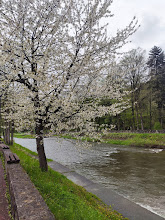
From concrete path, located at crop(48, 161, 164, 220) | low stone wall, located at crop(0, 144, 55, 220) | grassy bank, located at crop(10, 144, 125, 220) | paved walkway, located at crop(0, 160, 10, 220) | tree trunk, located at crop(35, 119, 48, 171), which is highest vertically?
tree trunk, located at crop(35, 119, 48, 171)

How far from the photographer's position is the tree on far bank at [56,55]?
6.06 meters

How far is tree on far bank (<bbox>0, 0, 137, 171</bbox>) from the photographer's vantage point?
19.9ft

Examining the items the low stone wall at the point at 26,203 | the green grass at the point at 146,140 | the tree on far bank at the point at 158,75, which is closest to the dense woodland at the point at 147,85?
the tree on far bank at the point at 158,75

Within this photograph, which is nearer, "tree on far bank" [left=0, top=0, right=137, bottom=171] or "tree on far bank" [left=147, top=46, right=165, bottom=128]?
"tree on far bank" [left=0, top=0, right=137, bottom=171]

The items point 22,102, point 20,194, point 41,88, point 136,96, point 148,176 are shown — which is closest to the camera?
point 20,194

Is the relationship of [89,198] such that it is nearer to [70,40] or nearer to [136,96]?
[70,40]

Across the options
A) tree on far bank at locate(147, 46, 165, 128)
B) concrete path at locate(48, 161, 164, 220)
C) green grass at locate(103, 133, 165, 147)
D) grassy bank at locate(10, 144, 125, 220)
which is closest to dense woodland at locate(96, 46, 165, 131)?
tree on far bank at locate(147, 46, 165, 128)

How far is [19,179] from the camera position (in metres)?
4.96

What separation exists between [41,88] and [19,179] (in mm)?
2926

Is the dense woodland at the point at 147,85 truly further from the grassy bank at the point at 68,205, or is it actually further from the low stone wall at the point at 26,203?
the low stone wall at the point at 26,203

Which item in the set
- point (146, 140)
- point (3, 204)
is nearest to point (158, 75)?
point (146, 140)

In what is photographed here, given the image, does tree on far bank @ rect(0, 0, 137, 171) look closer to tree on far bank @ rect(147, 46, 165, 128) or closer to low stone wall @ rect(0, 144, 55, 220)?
low stone wall @ rect(0, 144, 55, 220)

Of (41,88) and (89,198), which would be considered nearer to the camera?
(41,88)

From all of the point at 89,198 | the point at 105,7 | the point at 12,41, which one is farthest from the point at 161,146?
the point at 12,41
